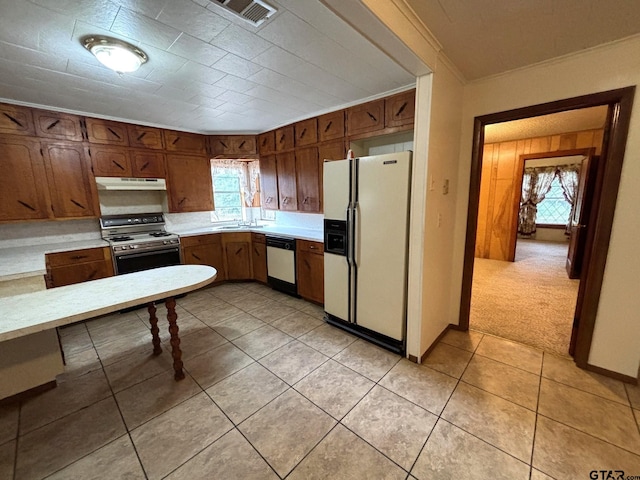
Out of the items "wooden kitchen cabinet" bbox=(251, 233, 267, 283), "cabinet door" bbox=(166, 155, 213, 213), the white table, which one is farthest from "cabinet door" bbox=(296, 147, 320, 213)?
the white table

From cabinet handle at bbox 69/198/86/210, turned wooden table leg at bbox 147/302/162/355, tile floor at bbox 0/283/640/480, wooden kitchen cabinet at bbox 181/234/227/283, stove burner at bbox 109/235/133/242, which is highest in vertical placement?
cabinet handle at bbox 69/198/86/210

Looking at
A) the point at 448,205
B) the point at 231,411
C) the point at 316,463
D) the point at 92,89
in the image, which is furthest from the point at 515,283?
the point at 92,89

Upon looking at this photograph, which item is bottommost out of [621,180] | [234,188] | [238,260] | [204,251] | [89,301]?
[238,260]

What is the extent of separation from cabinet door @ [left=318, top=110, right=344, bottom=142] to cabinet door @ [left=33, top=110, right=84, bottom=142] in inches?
112

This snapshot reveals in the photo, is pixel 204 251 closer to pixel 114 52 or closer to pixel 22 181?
pixel 22 181

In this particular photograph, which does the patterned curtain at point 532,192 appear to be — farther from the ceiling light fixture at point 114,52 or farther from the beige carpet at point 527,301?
the ceiling light fixture at point 114,52

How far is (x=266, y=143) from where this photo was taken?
4.09 meters

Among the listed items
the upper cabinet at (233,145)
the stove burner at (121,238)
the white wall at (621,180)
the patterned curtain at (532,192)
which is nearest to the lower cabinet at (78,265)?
the stove burner at (121,238)

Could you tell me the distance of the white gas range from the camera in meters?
3.18

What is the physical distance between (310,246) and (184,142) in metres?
2.54

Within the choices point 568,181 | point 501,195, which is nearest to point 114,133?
point 501,195

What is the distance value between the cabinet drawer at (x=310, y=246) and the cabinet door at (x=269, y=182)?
1.10 m

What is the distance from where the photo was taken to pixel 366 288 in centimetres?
247

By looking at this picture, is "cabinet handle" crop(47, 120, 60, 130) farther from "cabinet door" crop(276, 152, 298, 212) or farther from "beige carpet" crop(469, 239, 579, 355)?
"beige carpet" crop(469, 239, 579, 355)
